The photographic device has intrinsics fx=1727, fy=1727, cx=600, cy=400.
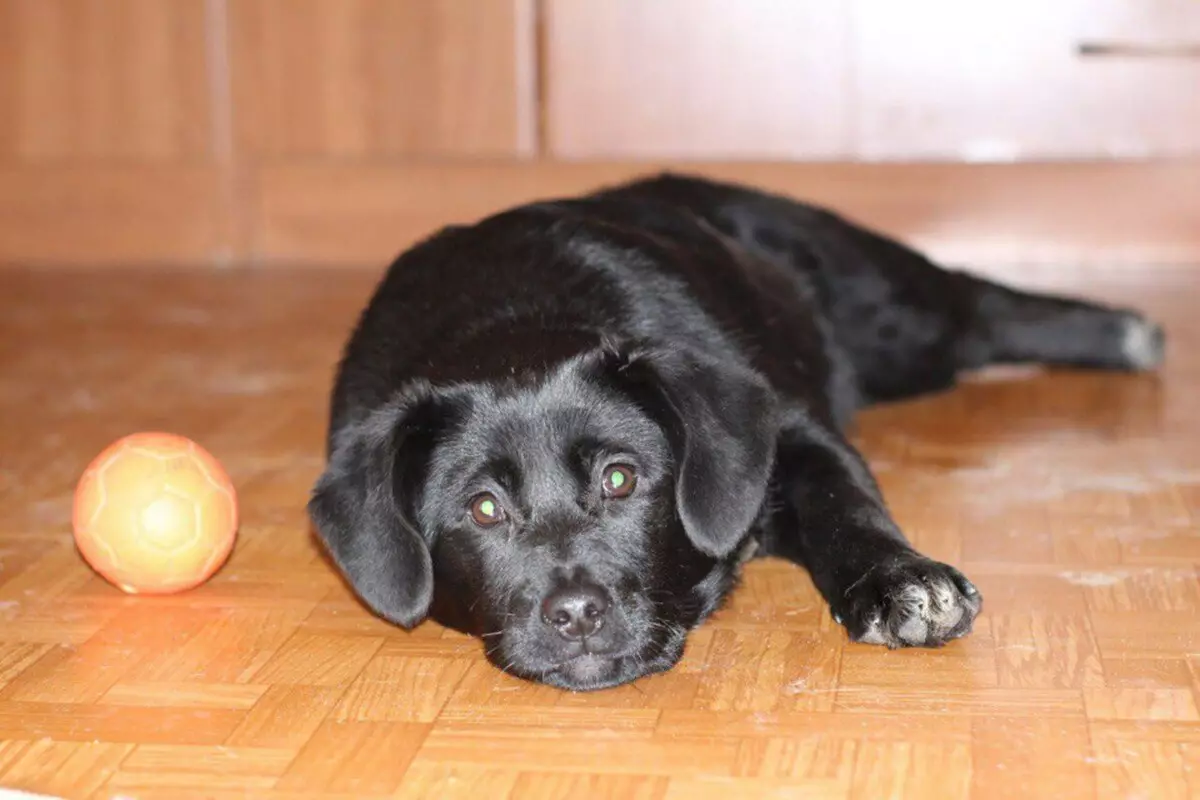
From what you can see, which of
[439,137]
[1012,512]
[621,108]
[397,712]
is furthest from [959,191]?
[397,712]

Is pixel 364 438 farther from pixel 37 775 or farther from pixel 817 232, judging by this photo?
pixel 817 232

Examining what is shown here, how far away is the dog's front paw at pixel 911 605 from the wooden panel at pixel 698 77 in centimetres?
356

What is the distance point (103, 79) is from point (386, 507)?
4.16 meters

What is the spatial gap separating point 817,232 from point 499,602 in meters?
1.75

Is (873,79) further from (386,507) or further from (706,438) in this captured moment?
(386,507)

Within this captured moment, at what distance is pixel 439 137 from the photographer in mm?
6035

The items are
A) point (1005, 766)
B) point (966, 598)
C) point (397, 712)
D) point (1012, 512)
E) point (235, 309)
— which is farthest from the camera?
point (235, 309)

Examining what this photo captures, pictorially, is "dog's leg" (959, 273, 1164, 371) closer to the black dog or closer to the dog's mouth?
the black dog

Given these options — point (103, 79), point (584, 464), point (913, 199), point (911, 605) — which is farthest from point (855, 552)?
point (103, 79)

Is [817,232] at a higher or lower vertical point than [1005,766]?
higher

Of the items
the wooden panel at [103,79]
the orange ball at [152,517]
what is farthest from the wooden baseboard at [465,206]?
the orange ball at [152,517]

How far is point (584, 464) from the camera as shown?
2.39 metres

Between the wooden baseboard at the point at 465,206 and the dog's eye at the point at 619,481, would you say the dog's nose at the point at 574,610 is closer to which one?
the dog's eye at the point at 619,481

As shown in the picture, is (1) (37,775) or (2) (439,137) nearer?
(1) (37,775)
